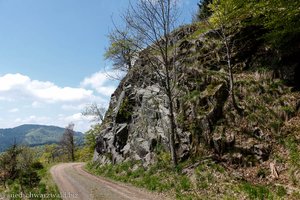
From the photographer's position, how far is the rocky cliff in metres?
16.2

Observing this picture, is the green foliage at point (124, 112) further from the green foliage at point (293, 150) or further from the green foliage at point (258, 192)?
the green foliage at point (258, 192)

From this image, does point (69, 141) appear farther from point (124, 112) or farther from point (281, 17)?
point (281, 17)

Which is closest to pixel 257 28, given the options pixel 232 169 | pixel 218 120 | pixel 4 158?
pixel 218 120

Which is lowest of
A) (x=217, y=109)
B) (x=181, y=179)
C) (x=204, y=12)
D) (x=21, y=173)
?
(x=181, y=179)

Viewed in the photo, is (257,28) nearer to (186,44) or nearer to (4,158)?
(186,44)

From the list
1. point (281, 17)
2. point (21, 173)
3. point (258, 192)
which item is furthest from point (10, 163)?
point (281, 17)

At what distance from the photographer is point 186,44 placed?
87.9 feet

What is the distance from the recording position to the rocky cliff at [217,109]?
53.1 ft

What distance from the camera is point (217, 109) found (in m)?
18.8

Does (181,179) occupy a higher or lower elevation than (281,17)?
lower

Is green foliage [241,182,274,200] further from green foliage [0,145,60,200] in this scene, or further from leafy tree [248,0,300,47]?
green foliage [0,145,60,200]

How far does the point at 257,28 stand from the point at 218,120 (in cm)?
950

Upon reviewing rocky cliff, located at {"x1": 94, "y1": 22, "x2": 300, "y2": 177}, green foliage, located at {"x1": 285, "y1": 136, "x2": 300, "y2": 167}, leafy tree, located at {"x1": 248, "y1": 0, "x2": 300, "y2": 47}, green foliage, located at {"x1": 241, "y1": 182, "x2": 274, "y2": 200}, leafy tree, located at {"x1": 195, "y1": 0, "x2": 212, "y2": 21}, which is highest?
leafy tree, located at {"x1": 195, "y1": 0, "x2": 212, "y2": 21}

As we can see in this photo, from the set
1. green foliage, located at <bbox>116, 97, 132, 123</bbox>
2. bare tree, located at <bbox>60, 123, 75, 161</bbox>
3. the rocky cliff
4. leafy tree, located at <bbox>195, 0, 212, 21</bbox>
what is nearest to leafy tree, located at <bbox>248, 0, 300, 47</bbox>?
the rocky cliff
